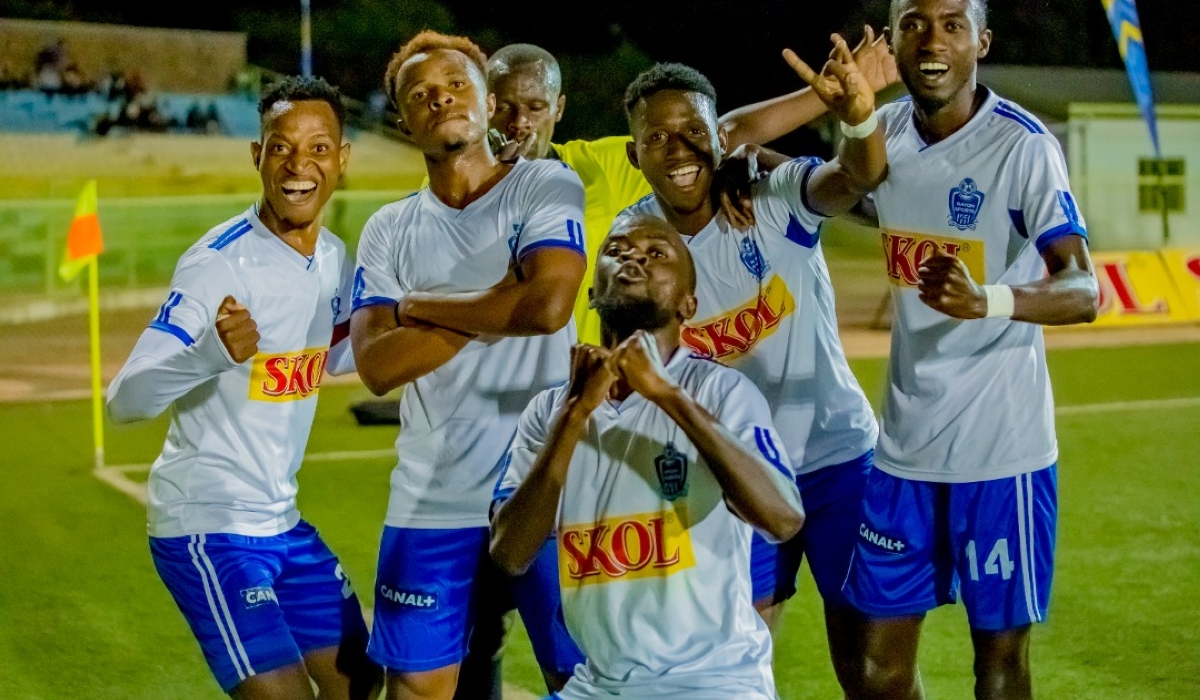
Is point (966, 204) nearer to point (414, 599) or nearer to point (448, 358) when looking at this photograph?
point (448, 358)

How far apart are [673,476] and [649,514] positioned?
0.36ft

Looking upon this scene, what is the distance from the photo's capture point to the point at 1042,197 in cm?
408

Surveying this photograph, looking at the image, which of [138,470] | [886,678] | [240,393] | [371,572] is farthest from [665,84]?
[138,470]

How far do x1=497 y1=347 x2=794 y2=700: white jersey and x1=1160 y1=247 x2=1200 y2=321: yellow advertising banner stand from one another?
15.2m

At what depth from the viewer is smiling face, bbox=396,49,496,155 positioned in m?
4.23

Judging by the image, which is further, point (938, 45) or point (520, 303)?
point (938, 45)

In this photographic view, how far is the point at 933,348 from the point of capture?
4.37 meters

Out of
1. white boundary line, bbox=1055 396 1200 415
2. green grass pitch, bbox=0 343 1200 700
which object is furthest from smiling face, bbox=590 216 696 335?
white boundary line, bbox=1055 396 1200 415

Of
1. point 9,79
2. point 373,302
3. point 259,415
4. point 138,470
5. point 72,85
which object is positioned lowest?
point 138,470

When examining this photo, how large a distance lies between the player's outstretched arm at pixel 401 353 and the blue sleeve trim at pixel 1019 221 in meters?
1.64

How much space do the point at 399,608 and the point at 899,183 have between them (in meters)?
2.01

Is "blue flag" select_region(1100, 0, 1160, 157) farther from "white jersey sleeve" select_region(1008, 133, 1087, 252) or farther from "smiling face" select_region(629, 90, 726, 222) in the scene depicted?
"smiling face" select_region(629, 90, 726, 222)

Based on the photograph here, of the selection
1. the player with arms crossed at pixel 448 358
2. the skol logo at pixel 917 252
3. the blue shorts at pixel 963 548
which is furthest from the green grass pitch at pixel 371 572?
the skol logo at pixel 917 252

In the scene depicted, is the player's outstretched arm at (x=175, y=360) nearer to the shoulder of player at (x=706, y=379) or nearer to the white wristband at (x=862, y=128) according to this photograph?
the shoulder of player at (x=706, y=379)
